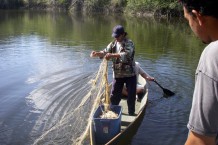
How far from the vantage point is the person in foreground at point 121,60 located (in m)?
7.80

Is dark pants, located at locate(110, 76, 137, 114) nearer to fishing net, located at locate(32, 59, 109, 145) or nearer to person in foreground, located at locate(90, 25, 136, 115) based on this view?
person in foreground, located at locate(90, 25, 136, 115)

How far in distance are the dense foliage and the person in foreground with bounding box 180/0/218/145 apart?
36.8m

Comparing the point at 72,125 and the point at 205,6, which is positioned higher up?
the point at 205,6

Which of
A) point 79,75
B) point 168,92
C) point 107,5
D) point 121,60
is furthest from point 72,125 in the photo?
point 107,5

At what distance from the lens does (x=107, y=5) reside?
2645 inches

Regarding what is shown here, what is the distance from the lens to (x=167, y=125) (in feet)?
31.2

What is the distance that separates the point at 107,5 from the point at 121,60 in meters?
60.5

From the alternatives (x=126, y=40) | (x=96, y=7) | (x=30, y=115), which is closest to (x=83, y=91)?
(x=30, y=115)

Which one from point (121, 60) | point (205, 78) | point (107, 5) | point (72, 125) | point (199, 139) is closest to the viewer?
point (205, 78)

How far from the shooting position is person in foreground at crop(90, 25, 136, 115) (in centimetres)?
780

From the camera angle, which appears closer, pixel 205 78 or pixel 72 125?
pixel 205 78

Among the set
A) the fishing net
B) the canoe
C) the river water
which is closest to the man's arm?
the canoe

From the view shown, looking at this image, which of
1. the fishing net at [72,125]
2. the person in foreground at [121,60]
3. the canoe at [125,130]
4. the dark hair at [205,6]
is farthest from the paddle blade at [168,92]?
the dark hair at [205,6]

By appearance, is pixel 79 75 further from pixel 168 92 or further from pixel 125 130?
pixel 125 130
